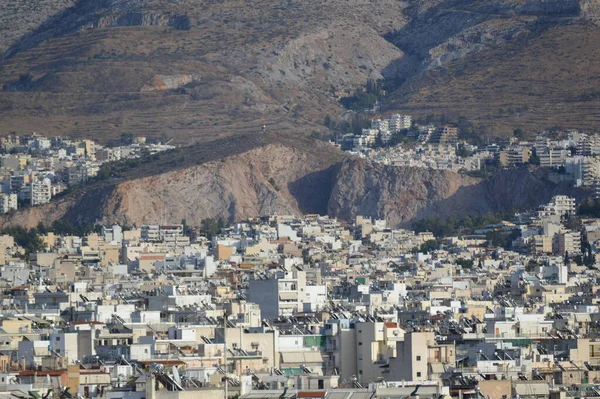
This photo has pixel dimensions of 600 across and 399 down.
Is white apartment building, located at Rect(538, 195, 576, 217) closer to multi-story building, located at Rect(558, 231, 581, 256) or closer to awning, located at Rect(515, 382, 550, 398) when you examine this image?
multi-story building, located at Rect(558, 231, 581, 256)

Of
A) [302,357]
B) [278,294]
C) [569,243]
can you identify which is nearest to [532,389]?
[302,357]

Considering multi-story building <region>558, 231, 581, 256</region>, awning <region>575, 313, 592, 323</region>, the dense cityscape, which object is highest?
multi-story building <region>558, 231, 581, 256</region>

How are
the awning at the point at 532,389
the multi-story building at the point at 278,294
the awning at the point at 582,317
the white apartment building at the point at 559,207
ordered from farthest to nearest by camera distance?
the white apartment building at the point at 559,207 < the multi-story building at the point at 278,294 < the awning at the point at 582,317 < the awning at the point at 532,389

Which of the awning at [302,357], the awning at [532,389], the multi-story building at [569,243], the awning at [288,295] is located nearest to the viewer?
the awning at [532,389]

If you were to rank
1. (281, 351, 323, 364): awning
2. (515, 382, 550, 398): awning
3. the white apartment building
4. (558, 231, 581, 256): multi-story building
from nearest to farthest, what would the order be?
(515, 382, 550, 398): awning → (281, 351, 323, 364): awning → (558, 231, 581, 256): multi-story building → the white apartment building

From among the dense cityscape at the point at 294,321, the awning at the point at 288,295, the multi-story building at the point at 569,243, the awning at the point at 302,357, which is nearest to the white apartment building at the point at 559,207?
the multi-story building at the point at 569,243

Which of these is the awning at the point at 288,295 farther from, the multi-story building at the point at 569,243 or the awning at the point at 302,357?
the multi-story building at the point at 569,243

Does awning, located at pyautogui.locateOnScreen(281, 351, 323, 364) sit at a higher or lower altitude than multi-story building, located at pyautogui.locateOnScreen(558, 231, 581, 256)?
lower

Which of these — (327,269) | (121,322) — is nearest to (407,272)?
(327,269)

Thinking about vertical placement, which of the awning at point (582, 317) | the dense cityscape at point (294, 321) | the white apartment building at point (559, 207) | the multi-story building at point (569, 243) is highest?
the white apartment building at point (559, 207)

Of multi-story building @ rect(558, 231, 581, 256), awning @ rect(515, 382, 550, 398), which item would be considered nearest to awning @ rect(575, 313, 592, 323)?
awning @ rect(515, 382, 550, 398)

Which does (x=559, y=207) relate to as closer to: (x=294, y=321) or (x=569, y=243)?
(x=569, y=243)
